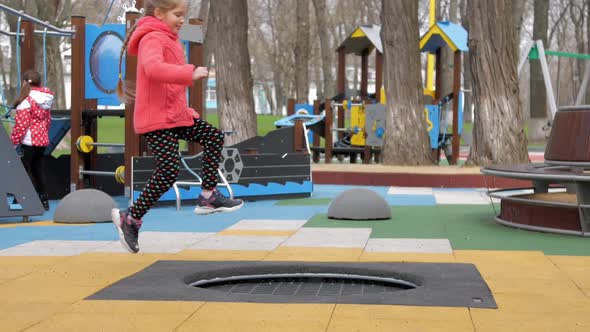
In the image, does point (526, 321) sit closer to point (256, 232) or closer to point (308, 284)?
point (308, 284)

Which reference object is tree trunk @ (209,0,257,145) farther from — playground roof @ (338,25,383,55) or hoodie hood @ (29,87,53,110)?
hoodie hood @ (29,87,53,110)

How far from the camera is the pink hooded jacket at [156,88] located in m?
6.57

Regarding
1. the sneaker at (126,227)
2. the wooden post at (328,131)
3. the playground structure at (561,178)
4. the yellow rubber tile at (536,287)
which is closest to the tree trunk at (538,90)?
the wooden post at (328,131)

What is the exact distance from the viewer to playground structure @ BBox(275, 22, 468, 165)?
68.0 ft

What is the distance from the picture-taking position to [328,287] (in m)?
6.24

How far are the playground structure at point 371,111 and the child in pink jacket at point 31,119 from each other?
9.66 meters

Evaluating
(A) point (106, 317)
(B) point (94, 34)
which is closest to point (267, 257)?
(A) point (106, 317)

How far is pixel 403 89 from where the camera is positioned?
17922 millimetres

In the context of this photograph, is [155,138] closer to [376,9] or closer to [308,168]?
[308,168]

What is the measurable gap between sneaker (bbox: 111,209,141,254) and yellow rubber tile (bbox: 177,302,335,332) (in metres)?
2.00

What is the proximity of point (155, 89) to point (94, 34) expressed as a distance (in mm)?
6230

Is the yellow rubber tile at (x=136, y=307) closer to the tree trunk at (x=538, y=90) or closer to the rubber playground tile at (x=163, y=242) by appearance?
the rubber playground tile at (x=163, y=242)

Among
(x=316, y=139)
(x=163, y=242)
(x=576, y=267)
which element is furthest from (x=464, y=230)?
(x=316, y=139)

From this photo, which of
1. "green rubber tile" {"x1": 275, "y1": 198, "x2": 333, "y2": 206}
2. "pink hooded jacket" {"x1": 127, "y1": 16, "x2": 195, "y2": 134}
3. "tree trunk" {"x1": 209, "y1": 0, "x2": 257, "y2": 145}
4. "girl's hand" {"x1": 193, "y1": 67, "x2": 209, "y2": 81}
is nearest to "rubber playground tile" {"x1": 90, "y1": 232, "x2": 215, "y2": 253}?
"pink hooded jacket" {"x1": 127, "y1": 16, "x2": 195, "y2": 134}
